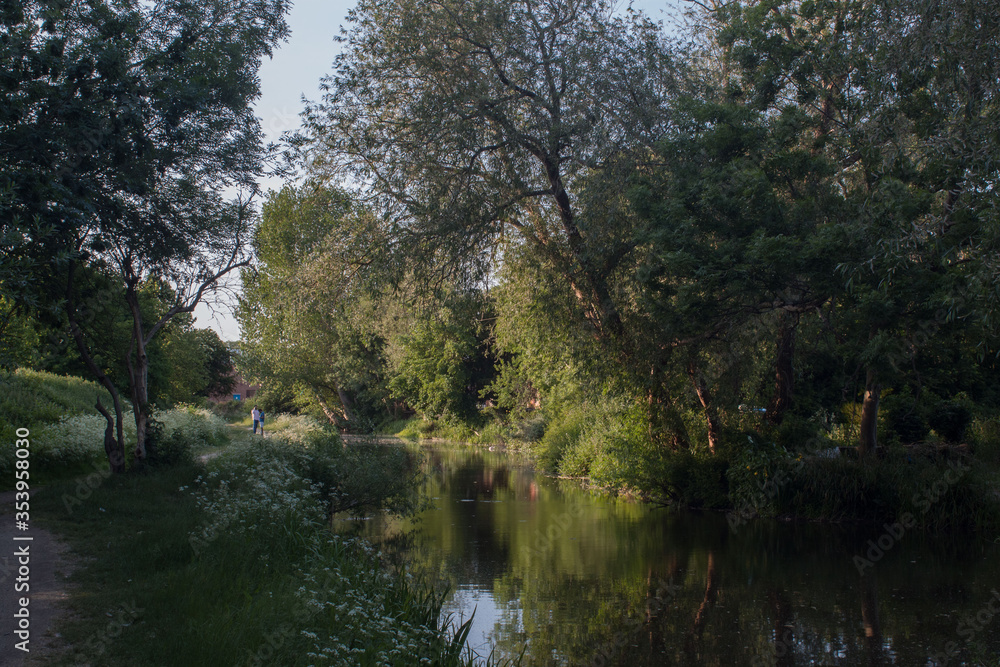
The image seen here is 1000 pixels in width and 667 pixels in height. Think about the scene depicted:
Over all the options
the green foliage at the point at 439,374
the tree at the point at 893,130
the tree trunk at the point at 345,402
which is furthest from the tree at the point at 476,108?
the tree trunk at the point at 345,402

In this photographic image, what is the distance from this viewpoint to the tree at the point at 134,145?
327 inches

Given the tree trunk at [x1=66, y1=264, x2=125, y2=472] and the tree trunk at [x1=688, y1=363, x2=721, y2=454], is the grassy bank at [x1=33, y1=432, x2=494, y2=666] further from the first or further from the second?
the tree trunk at [x1=688, y1=363, x2=721, y2=454]

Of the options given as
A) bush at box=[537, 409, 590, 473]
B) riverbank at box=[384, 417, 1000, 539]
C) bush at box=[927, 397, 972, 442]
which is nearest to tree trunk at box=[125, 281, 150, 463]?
riverbank at box=[384, 417, 1000, 539]

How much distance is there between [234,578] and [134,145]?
606 cm

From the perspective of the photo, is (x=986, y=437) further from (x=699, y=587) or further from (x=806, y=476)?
(x=699, y=587)

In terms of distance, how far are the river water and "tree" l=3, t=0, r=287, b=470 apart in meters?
6.03

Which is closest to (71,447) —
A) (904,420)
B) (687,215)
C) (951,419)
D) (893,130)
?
(687,215)

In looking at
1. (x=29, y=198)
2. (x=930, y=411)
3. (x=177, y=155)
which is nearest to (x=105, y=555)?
(x=29, y=198)

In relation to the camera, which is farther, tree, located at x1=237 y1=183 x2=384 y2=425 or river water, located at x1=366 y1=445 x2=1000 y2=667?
tree, located at x1=237 y1=183 x2=384 y2=425

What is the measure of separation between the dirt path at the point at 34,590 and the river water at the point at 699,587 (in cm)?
425

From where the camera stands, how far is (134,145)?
1020 centimetres

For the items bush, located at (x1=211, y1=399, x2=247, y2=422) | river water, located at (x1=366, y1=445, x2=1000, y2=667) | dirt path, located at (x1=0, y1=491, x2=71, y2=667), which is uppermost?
bush, located at (x1=211, y1=399, x2=247, y2=422)

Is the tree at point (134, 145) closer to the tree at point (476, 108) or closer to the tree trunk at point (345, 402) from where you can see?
the tree at point (476, 108)

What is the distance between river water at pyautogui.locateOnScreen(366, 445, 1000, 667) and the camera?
8406 millimetres
